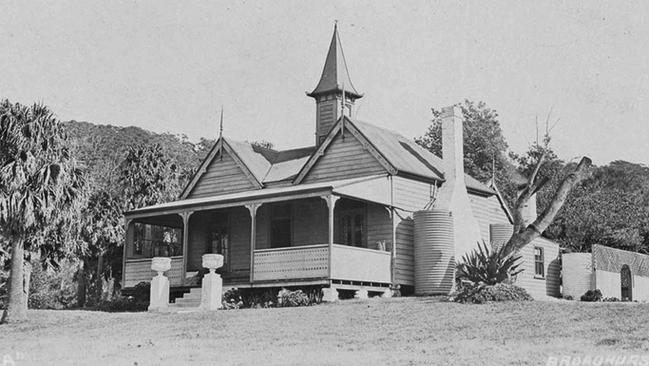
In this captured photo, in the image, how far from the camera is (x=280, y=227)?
115 ft

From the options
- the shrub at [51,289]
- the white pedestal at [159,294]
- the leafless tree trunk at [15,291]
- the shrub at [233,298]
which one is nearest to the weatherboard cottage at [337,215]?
the shrub at [233,298]

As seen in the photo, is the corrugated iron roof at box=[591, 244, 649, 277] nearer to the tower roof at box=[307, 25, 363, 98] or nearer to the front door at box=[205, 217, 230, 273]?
the tower roof at box=[307, 25, 363, 98]

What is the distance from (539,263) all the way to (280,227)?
11.2 metres

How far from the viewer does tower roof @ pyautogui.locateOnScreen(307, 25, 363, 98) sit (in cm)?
3975

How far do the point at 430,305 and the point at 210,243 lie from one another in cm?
1452

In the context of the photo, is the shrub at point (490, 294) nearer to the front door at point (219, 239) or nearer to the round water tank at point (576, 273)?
the round water tank at point (576, 273)

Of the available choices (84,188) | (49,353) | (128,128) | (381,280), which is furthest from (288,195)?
(128,128)

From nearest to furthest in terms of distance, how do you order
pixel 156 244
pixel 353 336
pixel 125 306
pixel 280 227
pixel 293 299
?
pixel 353 336
pixel 293 299
pixel 125 306
pixel 280 227
pixel 156 244

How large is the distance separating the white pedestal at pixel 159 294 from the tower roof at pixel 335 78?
1266 cm

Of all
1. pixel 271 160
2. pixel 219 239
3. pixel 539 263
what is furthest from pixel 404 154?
pixel 219 239

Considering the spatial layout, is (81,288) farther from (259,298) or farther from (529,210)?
(529,210)

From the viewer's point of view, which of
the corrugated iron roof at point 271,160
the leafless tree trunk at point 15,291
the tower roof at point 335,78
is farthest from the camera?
the tower roof at point 335,78

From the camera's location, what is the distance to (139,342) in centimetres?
2150

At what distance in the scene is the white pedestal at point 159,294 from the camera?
101 feet
